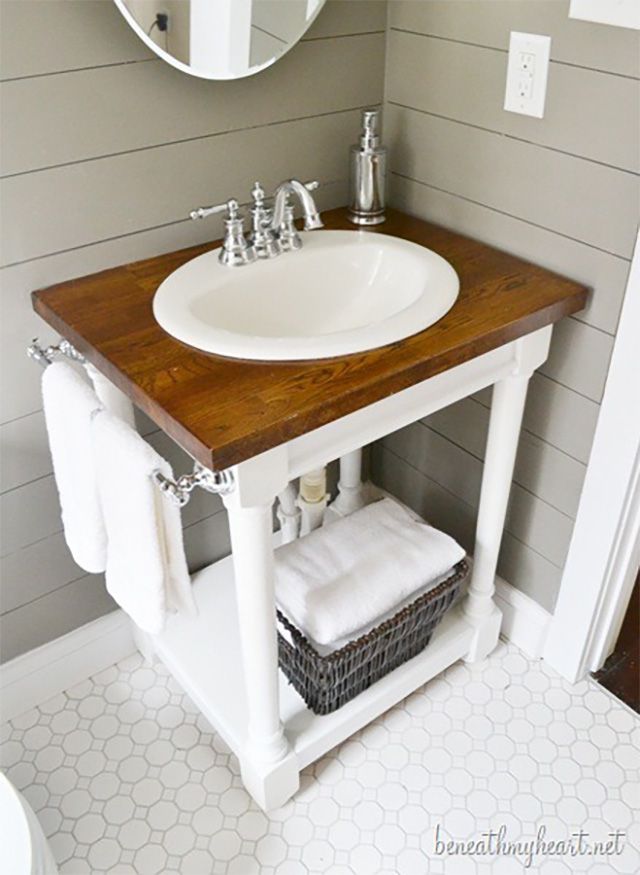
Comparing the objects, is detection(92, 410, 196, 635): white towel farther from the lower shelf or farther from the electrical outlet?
the electrical outlet

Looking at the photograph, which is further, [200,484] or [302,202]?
[302,202]

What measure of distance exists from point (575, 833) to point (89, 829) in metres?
0.85

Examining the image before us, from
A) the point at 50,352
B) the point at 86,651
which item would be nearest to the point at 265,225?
the point at 50,352

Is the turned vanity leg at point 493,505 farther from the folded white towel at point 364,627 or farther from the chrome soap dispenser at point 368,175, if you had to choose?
the chrome soap dispenser at point 368,175

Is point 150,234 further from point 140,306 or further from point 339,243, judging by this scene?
point 339,243

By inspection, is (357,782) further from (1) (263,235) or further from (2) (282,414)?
(1) (263,235)

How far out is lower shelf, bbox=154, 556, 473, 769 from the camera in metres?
1.51

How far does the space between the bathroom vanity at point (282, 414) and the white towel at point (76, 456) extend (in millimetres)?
66

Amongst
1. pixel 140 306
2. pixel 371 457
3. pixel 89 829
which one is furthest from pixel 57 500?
pixel 371 457

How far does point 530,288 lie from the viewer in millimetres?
1353

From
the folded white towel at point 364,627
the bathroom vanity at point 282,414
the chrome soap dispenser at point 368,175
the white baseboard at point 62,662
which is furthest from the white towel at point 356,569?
the chrome soap dispenser at point 368,175

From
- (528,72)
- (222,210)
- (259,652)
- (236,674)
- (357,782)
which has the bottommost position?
(357,782)

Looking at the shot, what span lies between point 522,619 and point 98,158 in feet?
3.97

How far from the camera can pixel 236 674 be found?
1.58m
